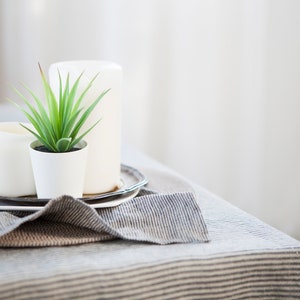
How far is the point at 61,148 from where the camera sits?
87cm

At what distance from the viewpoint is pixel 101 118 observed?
92cm

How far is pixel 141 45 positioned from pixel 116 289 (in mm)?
1835

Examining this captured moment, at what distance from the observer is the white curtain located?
2.29 meters

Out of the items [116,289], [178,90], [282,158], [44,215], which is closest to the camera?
[116,289]

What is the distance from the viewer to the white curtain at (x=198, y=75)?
2287 mm

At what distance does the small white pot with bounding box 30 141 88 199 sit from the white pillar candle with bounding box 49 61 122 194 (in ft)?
0.20

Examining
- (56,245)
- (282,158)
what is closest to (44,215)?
(56,245)

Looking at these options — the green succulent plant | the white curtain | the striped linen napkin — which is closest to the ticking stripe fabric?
the striped linen napkin

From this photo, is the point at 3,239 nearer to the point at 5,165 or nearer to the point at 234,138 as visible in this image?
the point at 5,165

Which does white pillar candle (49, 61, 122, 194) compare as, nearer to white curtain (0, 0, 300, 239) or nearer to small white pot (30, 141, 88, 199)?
small white pot (30, 141, 88, 199)

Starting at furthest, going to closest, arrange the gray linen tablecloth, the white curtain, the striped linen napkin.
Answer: the white curtain
the striped linen napkin
the gray linen tablecloth

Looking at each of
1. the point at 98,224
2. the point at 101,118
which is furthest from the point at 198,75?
the point at 98,224

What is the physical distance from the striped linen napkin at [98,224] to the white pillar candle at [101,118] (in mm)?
85

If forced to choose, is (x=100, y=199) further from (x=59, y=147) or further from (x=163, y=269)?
(x=163, y=269)
